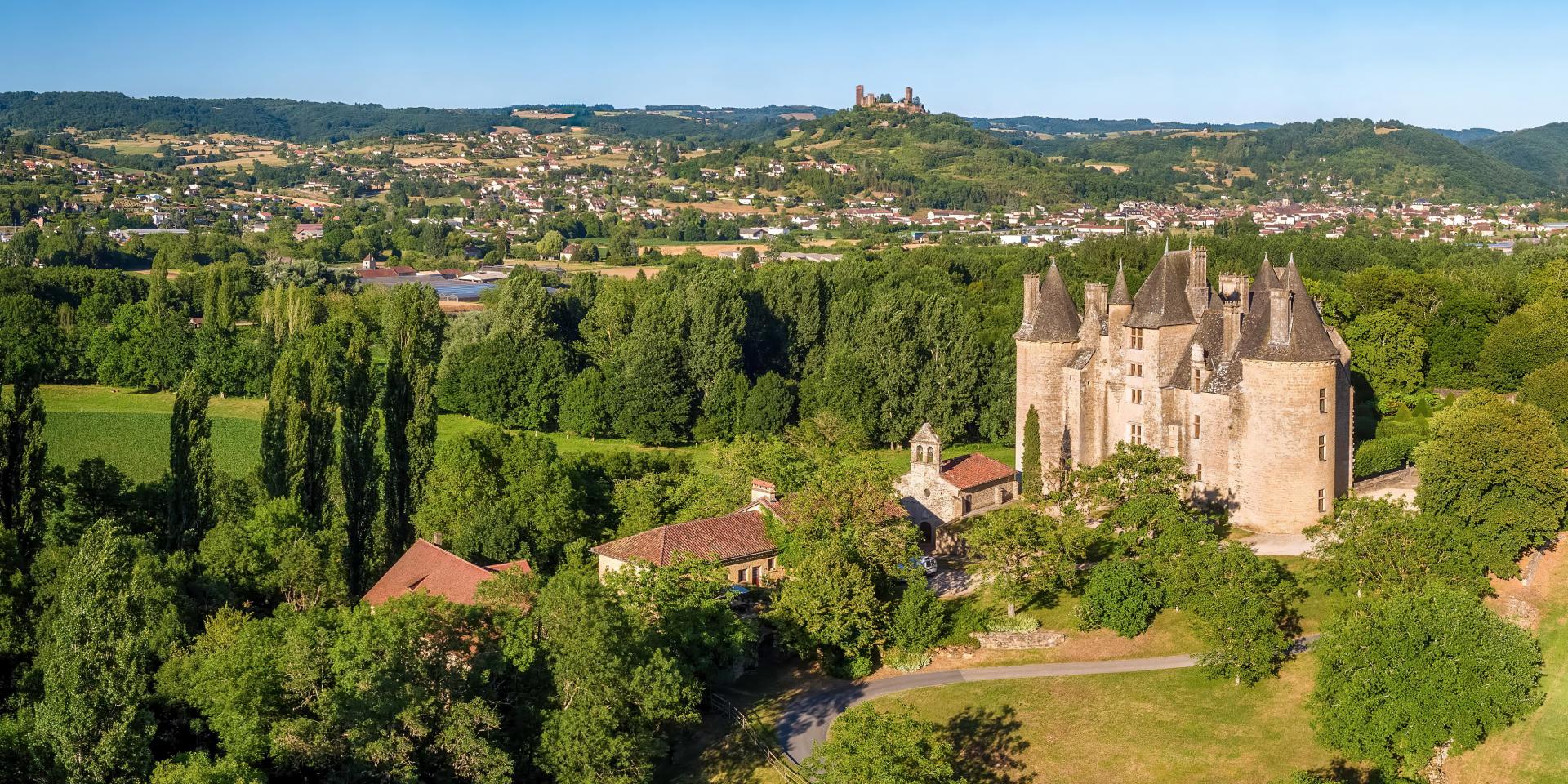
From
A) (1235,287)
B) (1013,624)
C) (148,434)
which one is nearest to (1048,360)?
(1235,287)

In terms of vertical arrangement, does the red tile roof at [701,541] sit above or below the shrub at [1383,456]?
below

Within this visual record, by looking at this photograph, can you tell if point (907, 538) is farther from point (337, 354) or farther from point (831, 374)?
point (831, 374)

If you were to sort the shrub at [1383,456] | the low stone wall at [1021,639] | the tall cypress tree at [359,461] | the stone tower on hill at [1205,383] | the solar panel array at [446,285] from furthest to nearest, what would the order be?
the solar panel array at [446,285] → the shrub at [1383,456] → the tall cypress tree at [359,461] → the stone tower on hill at [1205,383] → the low stone wall at [1021,639]

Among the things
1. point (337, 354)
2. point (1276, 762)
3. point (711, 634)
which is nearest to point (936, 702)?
point (711, 634)

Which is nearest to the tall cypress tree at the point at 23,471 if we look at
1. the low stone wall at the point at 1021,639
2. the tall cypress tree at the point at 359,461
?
the tall cypress tree at the point at 359,461

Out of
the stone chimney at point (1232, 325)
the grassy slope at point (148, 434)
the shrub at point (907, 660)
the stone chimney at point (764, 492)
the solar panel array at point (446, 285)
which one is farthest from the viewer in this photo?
the solar panel array at point (446, 285)

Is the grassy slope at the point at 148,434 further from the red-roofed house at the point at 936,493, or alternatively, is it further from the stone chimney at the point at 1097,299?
the stone chimney at the point at 1097,299

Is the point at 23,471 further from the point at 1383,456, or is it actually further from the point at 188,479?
the point at 1383,456
